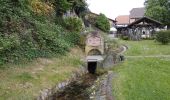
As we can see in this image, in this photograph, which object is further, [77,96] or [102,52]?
[102,52]

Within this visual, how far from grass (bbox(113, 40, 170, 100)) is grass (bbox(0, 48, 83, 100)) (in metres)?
3.66

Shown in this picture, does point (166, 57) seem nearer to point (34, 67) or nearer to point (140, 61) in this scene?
point (140, 61)

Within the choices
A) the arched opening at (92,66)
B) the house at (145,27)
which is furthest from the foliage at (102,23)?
the arched opening at (92,66)

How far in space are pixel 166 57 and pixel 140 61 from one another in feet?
10.3

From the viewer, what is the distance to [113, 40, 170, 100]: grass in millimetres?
17000

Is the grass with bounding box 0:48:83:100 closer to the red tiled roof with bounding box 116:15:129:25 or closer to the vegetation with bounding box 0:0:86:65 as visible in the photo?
the vegetation with bounding box 0:0:86:65

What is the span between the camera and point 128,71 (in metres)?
23.6

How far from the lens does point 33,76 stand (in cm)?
2041

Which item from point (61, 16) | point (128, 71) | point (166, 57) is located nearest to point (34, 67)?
point (128, 71)

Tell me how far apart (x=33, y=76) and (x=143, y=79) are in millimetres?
6434

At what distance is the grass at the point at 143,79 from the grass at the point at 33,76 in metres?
3.66

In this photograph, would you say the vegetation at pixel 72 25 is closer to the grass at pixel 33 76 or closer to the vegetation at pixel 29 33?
the vegetation at pixel 29 33

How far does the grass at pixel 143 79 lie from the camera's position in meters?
17.0

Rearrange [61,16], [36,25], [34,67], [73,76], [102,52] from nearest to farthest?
[34,67] < [73,76] < [36,25] < [102,52] < [61,16]
